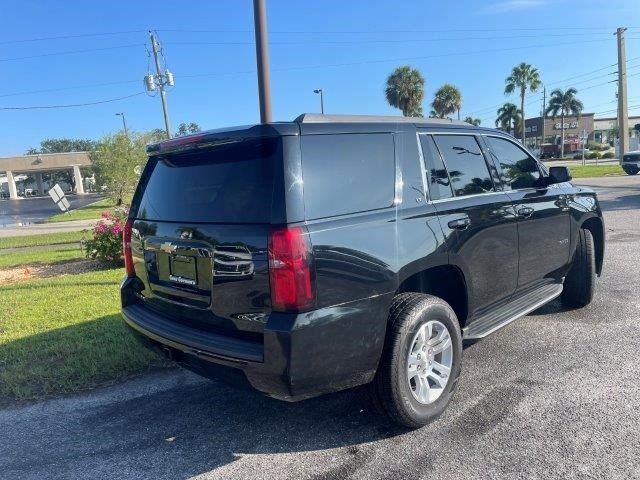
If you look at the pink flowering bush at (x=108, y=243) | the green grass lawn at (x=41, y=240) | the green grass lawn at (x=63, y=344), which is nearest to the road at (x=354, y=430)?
the green grass lawn at (x=63, y=344)

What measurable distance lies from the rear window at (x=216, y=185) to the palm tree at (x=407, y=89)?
43.1 meters

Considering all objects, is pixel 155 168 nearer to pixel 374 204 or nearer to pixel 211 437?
pixel 374 204

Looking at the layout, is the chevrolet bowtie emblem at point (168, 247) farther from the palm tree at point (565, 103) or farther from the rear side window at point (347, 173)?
the palm tree at point (565, 103)

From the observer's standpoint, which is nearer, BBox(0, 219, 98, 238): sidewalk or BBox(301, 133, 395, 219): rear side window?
BBox(301, 133, 395, 219): rear side window

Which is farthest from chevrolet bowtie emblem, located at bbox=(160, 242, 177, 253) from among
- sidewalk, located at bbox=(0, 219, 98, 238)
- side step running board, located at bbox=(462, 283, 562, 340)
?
sidewalk, located at bbox=(0, 219, 98, 238)

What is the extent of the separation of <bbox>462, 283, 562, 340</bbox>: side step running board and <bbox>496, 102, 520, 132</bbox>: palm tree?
268ft

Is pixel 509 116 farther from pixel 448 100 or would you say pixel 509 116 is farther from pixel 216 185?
pixel 216 185

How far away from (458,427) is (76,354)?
3459 mm

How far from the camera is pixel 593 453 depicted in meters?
2.79

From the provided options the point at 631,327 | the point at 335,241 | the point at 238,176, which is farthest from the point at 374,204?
the point at 631,327

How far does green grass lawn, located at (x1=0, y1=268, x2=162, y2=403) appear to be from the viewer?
416 centimetres

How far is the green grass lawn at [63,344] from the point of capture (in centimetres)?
416

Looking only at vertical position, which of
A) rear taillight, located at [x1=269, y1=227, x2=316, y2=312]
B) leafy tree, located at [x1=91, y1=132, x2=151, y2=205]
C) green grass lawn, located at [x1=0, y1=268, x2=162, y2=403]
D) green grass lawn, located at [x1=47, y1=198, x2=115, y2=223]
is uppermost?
leafy tree, located at [x1=91, y1=132, x2=151, y2=205]

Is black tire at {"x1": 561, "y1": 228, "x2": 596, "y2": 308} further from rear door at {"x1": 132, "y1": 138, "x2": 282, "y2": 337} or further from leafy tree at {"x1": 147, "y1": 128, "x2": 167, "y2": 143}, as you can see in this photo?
leafy tree at {"x1": 147, "y1": 128, "x2": 167, "y2": 143}
